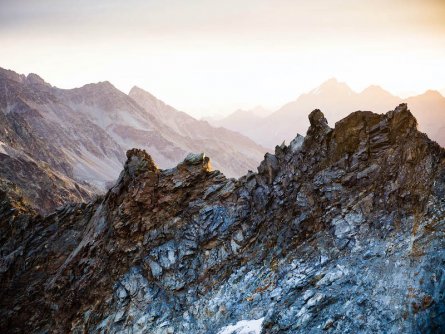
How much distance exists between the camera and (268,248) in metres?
28.5

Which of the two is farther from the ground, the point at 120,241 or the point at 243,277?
the point at 120,241

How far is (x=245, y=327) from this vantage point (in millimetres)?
24656

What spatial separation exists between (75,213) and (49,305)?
10.0 m

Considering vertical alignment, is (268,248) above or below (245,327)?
above

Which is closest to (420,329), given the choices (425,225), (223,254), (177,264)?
(425,225)

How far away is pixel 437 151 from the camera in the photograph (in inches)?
970

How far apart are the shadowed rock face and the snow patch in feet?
1.53

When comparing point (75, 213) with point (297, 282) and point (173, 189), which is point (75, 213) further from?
point (297, 282)

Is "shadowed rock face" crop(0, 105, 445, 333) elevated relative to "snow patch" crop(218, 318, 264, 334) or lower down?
elevated

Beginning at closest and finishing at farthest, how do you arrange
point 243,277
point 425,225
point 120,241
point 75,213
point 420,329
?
1. point 420,329
2. point 425,225
3. point 243,277
4. point 120,241
5. point 75,213

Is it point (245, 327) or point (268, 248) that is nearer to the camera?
point (245, 327)

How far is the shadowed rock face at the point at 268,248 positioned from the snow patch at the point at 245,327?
1.53 ft

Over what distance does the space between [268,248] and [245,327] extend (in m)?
5.84

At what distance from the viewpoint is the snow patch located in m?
24.2
